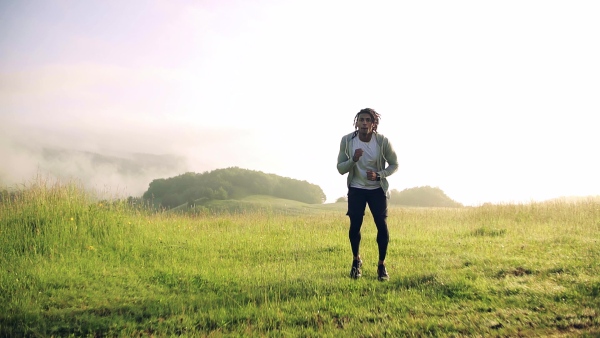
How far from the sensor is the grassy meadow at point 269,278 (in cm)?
617

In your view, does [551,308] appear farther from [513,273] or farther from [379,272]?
[379,272]

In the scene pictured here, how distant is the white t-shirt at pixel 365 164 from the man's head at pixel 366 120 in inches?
8.6

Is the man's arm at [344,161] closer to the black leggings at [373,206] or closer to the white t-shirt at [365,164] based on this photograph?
the white t-shirt at [365,164]

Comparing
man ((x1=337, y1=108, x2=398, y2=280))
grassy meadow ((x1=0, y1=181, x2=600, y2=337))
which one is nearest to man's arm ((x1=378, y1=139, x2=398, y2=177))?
man ((x1=337, y1=108, x2=398, y2=280))

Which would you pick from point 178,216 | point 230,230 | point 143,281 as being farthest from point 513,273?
point 178,216

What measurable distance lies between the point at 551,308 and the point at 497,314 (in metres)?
0.89

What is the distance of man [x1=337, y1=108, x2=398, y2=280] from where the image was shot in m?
7.96

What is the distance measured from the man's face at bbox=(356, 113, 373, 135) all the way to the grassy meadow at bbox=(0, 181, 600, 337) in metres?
2.62

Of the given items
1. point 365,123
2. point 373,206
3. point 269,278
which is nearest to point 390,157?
point 365,123

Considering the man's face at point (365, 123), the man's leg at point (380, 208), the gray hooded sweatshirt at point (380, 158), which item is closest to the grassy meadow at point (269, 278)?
the man's leg at point (380, 208)

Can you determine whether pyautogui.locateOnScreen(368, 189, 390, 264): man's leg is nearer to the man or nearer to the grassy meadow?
the man

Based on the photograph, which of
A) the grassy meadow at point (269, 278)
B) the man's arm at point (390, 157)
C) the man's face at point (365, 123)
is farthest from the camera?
the man's arm at point (390, 157)

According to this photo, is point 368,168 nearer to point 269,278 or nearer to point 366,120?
point 366,120

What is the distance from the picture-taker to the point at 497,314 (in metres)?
6.50
